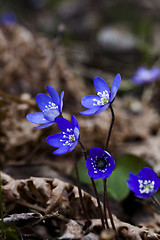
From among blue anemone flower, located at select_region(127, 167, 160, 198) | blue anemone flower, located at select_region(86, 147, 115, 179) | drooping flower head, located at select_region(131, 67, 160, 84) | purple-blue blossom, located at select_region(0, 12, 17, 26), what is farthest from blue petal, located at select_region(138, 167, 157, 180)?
purple-blue blossom, located at select_region(0, 12, 17, 26)

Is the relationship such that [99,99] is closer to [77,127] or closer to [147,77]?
[77,127]

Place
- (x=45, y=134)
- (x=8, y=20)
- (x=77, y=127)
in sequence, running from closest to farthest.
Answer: (x=77, y=127) < (x=45, y=134) < (x=8, y=20)

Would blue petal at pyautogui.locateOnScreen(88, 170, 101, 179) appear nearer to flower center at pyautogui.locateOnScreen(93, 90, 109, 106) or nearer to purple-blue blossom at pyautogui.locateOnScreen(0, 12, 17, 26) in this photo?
flower center at pyautogui.locateOnScreen(93, 90, 109, 106)

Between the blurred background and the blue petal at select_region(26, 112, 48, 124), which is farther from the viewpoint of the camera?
the blurred background

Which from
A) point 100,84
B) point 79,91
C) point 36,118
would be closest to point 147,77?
point 79,91

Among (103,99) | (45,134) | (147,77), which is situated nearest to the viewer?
(103,99)

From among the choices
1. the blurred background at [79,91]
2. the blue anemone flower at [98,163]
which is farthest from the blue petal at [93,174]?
the blurred background at [79,91]
